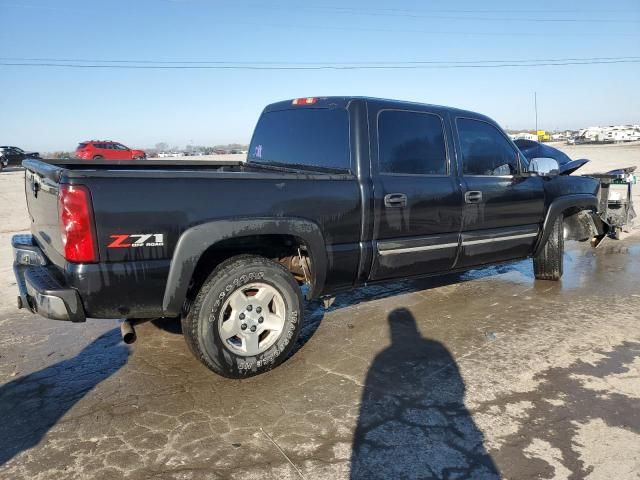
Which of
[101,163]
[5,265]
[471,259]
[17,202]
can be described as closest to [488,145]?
[471,259]

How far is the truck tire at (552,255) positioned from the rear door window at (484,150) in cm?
103

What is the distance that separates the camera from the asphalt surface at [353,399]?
2588mm

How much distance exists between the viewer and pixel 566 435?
9.15 ft

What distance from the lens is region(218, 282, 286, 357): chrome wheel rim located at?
341cm

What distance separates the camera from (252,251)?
3.78 m

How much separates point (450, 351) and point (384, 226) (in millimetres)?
1107

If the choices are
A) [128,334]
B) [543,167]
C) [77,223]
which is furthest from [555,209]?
[77,223]

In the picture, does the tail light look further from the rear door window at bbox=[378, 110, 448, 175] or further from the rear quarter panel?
the rear door window at bbox=[378, 110, 448, 175]

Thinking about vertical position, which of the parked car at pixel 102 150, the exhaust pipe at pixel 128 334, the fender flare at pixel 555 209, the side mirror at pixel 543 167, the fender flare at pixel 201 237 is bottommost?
the exhaust pipe at pixel 128 334

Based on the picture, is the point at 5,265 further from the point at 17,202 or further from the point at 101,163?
the point at 17,202

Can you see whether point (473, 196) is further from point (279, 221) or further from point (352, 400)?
point (352, 400)

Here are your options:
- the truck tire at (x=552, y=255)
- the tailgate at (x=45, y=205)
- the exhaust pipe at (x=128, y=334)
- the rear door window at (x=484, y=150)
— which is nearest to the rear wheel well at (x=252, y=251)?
the exhaust pipe at (x=128, y=334)

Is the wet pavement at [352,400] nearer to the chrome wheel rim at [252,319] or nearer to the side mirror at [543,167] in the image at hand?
the chrome wheel rim at [252,319]

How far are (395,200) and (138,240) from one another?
194 cm
